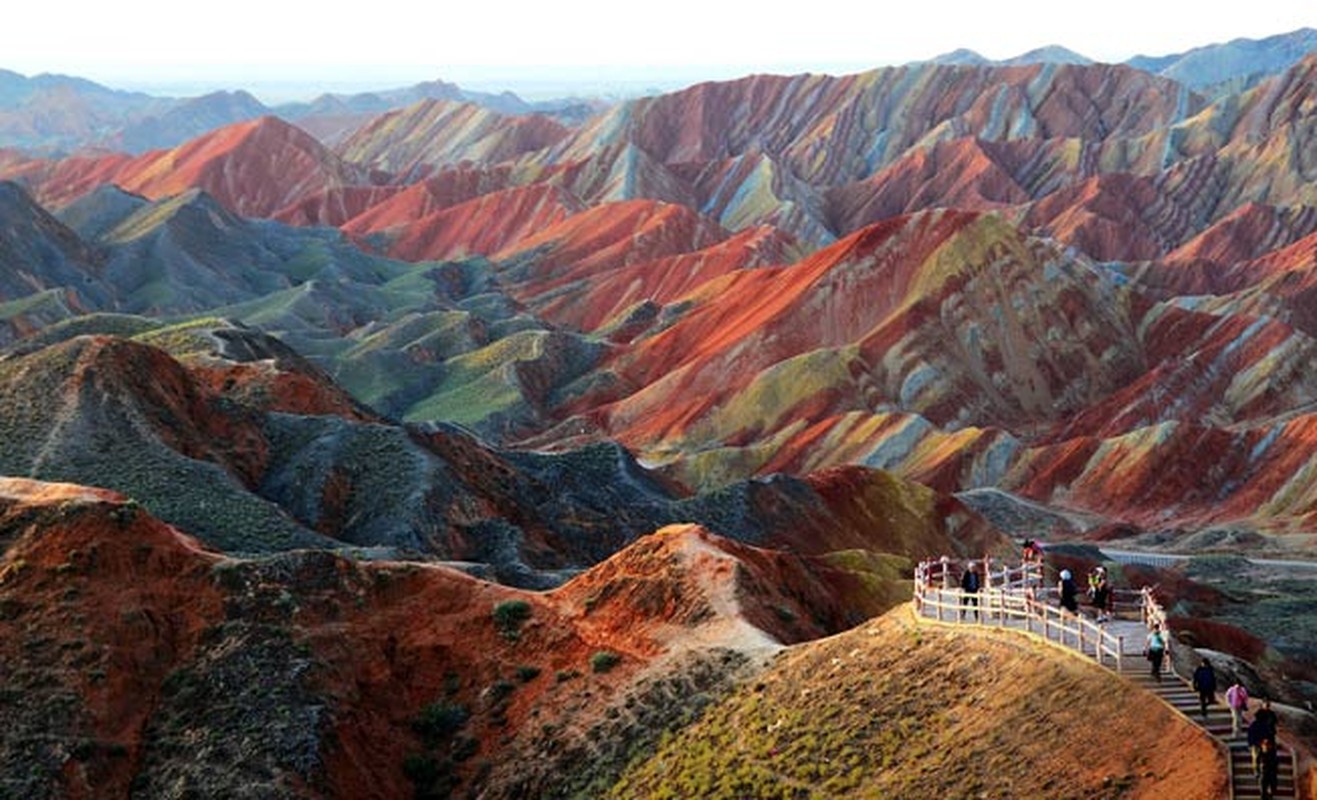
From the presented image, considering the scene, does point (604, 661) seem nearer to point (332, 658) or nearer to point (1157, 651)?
point (332, 658)

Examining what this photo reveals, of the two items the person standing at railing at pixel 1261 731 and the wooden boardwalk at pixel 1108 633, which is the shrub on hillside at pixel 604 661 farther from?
the person standing at railing at pixel 1261 731

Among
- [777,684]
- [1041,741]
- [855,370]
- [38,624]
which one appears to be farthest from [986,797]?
[855,370]

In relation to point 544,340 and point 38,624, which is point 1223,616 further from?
point 544,340

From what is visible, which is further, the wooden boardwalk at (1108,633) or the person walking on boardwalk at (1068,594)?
the person walking on boardwalk at (1068,594)

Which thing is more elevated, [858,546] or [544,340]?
[858,546]

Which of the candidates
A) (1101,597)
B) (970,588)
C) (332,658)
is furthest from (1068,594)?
(332,658)

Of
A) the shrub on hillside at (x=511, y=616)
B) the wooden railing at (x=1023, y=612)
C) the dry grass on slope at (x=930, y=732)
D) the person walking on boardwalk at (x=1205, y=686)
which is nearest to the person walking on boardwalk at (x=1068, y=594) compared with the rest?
the wooden railing at (x=1023, y=612)

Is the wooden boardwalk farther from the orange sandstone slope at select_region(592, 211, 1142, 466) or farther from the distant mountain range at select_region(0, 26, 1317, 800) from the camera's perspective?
the orange sandstone slope at select_region(592, 211, 1142, 466)
